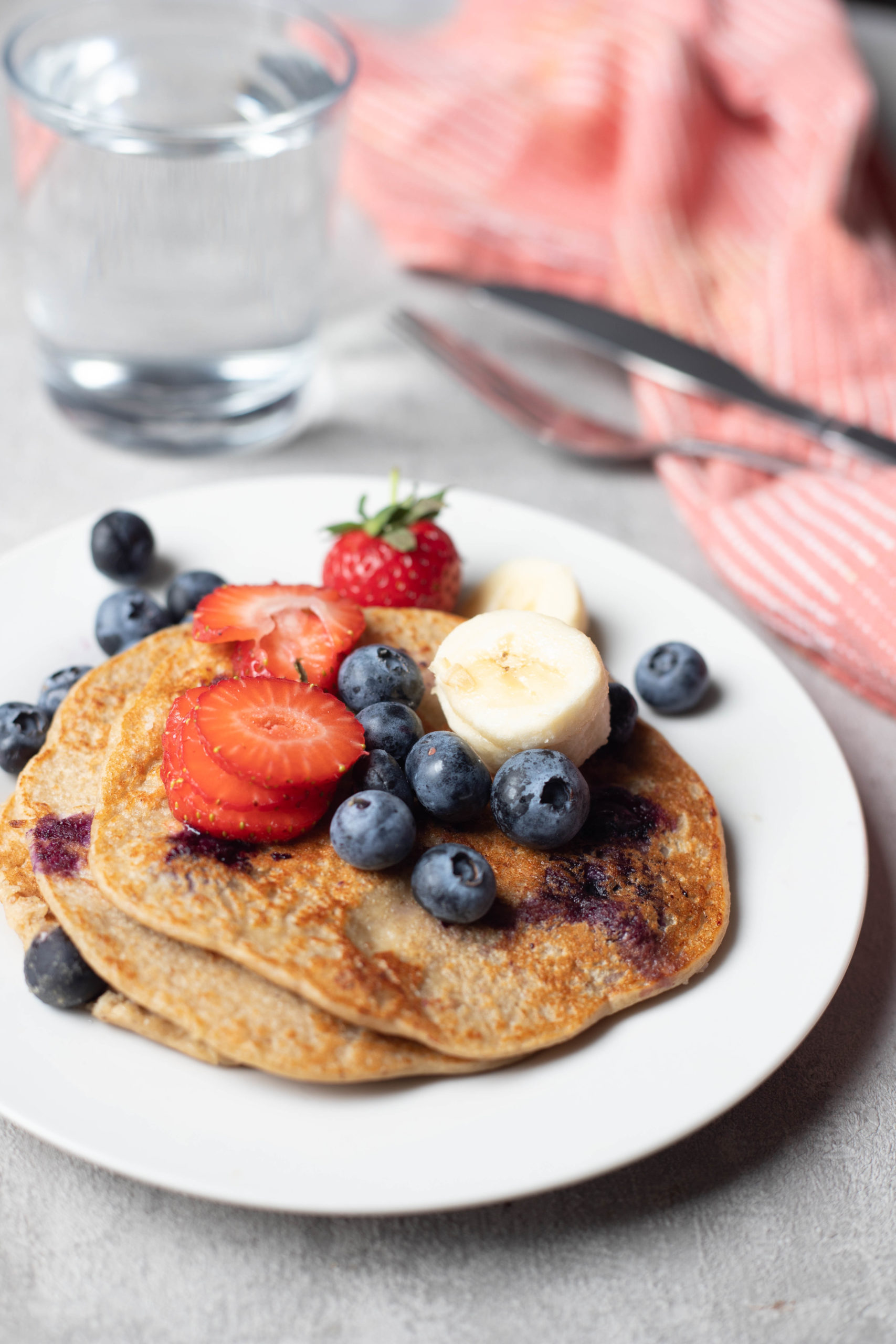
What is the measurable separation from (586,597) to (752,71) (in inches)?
73.5

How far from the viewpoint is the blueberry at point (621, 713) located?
5.35 feet

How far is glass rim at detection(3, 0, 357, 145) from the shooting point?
2033mm

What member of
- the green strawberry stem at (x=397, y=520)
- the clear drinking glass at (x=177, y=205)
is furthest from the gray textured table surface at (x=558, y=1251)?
the clear drinking glass at (x=177, y=205)

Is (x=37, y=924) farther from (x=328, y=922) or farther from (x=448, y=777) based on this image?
(x=448, y=777)

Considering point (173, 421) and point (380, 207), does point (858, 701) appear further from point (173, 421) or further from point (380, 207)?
point (380, 207)

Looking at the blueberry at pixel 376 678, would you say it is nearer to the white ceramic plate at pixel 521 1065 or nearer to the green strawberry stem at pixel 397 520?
the green strawberry stem at pixel 397 520

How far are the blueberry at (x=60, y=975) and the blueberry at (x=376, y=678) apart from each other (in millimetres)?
470

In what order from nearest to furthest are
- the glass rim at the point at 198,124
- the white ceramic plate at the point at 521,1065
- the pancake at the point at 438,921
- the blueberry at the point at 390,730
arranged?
the white ceramic plate at the point at 521,1065, the pancake at the point at 438,921, the blueberry at the point at 390,730, the glass rim at the point at 198,124

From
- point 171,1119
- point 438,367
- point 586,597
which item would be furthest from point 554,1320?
point 438,367

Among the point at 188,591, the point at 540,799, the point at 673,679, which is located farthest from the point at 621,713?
the point at 188,591

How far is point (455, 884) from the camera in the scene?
133 centimetres

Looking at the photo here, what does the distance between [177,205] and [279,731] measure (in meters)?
1.24

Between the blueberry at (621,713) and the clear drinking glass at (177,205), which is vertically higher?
the clear drinking glass at (177,205)

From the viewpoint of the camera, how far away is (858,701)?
2107mm
